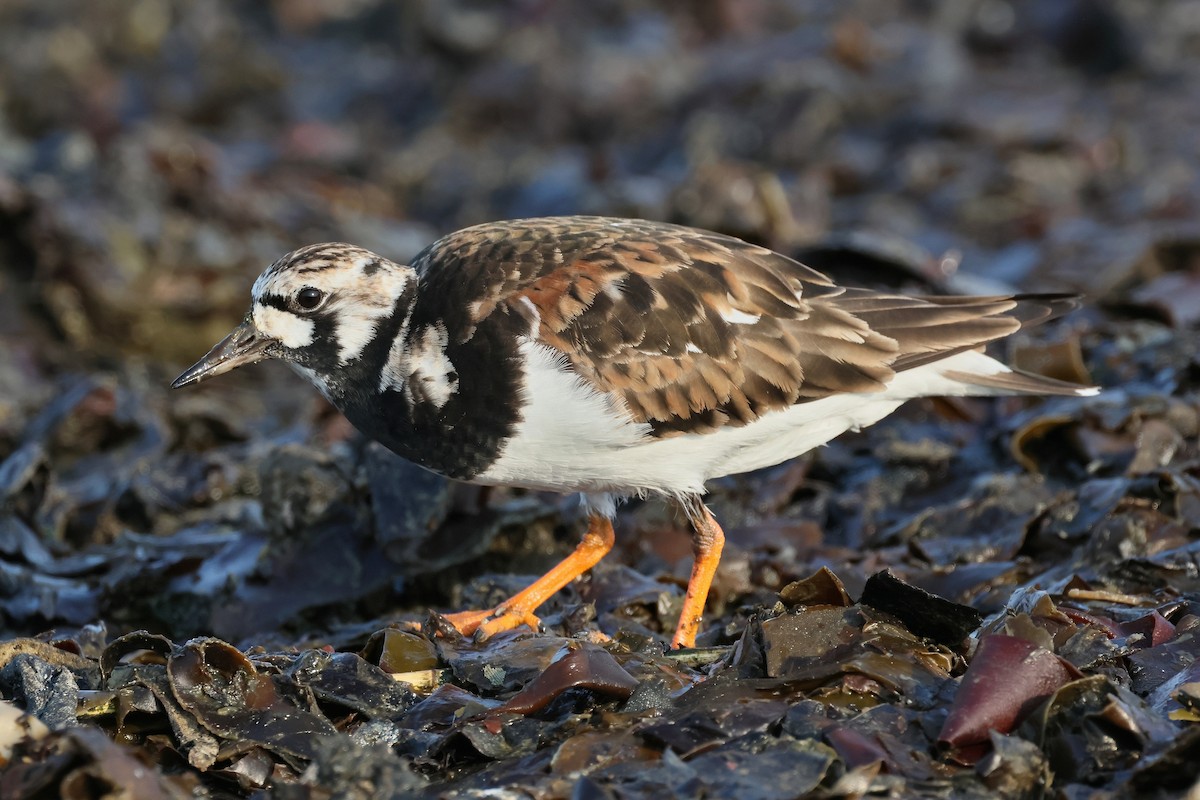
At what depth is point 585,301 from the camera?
3652 mm

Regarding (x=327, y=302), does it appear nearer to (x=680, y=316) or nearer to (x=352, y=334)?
(x=352, y=334)

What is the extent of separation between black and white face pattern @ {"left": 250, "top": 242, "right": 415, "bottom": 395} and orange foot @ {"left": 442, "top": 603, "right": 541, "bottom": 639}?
77cm

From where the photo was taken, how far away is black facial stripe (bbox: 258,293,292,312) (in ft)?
12.3

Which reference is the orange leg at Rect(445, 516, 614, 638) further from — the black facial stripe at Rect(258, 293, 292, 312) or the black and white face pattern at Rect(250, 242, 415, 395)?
the black facial stripe at Rect(258, 293, 292, 312)

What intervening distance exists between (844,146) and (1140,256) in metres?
2.85

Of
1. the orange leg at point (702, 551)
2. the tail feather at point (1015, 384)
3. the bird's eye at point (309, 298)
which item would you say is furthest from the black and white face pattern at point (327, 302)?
the tail feather at point (1015, 384)

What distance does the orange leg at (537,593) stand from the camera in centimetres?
379

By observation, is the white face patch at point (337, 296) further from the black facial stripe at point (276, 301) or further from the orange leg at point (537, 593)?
the orange leg at point (537, 593)

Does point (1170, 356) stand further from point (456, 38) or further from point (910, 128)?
point (456, 38)

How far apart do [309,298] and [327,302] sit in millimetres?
49

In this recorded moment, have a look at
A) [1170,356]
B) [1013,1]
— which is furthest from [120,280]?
[1013,1]

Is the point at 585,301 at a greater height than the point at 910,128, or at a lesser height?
greater

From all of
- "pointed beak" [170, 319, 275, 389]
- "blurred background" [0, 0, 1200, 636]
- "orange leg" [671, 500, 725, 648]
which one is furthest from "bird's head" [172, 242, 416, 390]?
"orange leg" [671, 500, 725, 648]

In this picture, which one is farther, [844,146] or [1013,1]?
[1013,1]
